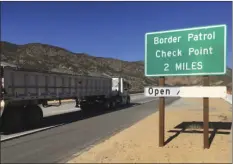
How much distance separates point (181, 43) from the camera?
11.0 meters

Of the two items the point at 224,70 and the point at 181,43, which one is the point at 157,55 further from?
the point at 224,70

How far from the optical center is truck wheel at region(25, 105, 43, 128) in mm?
16397

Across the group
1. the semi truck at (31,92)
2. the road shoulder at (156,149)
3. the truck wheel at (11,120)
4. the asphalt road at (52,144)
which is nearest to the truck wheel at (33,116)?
→ the semi truck at (31,92)

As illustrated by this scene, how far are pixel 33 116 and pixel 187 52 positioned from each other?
28.4 feet

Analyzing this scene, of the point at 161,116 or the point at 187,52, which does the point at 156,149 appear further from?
the point at 187,52

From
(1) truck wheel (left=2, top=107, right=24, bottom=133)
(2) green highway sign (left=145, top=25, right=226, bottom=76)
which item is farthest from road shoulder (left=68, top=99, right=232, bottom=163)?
(1) truck wheel (left=2, top=107, right=24, bottom=133)

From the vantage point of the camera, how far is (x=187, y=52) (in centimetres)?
1092

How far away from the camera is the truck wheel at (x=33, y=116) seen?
16.4 m

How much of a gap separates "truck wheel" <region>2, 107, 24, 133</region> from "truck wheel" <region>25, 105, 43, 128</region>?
0.58 m

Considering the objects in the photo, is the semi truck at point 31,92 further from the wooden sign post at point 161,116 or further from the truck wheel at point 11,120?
the wooden sign post at point 161,116

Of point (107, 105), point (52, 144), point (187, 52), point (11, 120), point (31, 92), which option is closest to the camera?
point (187, 52)

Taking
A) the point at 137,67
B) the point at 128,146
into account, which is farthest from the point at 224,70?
the point at 137,67

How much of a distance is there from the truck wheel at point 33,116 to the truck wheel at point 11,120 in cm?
58

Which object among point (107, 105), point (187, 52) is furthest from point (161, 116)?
point (107, 105)
